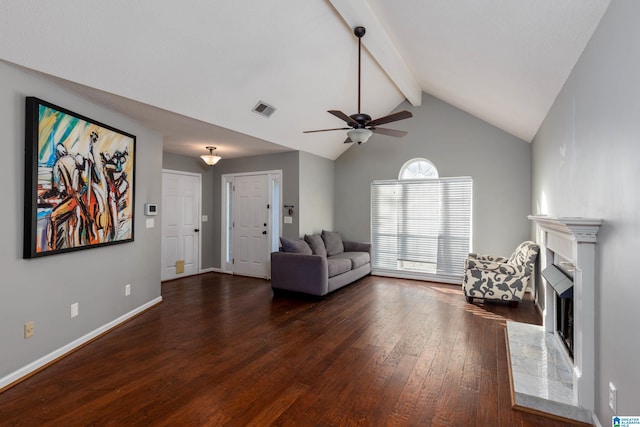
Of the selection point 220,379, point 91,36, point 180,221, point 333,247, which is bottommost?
point 220,379

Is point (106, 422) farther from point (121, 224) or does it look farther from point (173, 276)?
point (173, 276)

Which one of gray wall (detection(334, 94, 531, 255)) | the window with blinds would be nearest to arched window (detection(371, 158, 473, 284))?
the window with blinds

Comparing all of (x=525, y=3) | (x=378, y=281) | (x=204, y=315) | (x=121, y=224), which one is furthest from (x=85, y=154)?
(x=378, y=281)

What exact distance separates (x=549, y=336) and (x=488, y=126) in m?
3.73

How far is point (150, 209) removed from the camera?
438cm

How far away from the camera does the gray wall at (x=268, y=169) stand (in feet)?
19.7

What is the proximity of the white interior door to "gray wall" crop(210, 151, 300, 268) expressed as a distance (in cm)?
38

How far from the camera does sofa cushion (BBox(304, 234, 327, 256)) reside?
5.59 m

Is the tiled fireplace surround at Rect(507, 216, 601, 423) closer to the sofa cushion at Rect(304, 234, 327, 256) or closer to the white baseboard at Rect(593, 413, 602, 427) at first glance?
the white baseboard at Rect(593, 413, 602, 427)

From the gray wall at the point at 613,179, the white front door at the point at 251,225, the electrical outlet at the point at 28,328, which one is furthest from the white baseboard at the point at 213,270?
the gray wall at the point at 613,179

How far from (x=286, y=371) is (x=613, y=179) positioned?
2655mm

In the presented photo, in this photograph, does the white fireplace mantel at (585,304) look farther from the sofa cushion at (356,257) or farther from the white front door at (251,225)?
the white front door at (251,225)

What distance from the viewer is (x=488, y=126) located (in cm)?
562

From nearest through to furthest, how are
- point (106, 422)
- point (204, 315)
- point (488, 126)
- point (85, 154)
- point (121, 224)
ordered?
point (106, 422) < point (85, 154) < point (121, 224) < point (204, 315) < point (488, 126)
